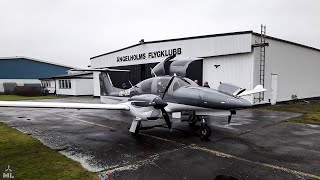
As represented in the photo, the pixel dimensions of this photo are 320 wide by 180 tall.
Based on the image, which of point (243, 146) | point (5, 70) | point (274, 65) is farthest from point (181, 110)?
point (5, 70)

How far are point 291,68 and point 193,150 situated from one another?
72.8 ft

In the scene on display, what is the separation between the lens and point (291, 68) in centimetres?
2602

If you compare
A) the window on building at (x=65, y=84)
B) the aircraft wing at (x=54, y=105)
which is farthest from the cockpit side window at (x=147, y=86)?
the window on building at (x=65, y=84)

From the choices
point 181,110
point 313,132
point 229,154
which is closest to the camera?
point 229,154

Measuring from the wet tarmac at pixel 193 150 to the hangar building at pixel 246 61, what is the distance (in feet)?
28.5

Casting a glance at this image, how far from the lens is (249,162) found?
7.49 m

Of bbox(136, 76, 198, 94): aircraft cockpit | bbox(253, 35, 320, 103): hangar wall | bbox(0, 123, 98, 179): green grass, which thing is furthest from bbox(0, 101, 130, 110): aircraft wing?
bbox(253, 35, 320, 103): hangar wall

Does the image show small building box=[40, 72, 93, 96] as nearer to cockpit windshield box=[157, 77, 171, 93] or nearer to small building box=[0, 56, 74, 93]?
small building box=[0, 56, 74, 93]

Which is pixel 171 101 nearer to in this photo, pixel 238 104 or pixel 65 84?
pixel 238 104

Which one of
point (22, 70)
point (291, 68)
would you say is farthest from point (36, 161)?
point (22, 70)

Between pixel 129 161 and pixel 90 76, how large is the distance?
127 ft

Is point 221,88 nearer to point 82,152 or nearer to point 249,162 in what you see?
point 249,162

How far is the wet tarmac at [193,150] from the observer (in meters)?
6.73

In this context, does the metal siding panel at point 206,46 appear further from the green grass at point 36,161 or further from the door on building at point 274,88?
the green grass at point 36,161
